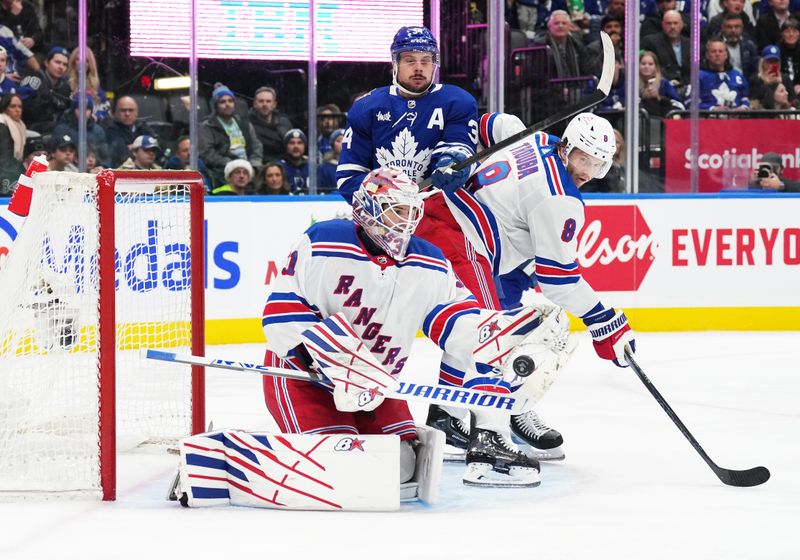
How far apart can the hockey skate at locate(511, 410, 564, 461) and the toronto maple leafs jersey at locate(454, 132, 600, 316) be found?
381 millimetres

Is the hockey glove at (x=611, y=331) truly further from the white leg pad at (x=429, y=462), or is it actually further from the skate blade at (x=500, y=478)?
the white leg pad at (x=429, y=462)

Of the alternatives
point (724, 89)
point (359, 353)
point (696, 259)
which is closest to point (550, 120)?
point (359, 353)

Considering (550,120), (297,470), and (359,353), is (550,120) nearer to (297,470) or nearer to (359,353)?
(359,353)

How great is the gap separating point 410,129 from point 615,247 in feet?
9.92

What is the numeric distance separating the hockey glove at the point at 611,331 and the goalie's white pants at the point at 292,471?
0.77 meters

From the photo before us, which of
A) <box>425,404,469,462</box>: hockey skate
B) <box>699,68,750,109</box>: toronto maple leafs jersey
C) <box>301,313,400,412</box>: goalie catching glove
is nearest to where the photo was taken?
<box>301,313,400,412</box>: goalie catching glove

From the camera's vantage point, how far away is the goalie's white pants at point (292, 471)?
9.37 ft

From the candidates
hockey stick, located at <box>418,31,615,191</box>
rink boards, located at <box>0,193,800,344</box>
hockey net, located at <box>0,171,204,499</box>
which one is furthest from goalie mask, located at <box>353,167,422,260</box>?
rink boards, located at <box>0,193,800,344</box>

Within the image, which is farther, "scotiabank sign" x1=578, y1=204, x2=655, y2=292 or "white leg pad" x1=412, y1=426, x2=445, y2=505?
"scotiabank sign" x1=578, y1=204, x2=655, y2=292

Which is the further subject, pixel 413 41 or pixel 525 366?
pixel 413 41

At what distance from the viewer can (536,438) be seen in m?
3.67

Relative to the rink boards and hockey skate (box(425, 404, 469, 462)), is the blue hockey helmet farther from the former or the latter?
the rink boards

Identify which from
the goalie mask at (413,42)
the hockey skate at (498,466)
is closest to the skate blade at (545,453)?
the hockey skate at (498,466)

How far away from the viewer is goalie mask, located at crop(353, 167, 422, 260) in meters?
2.83
